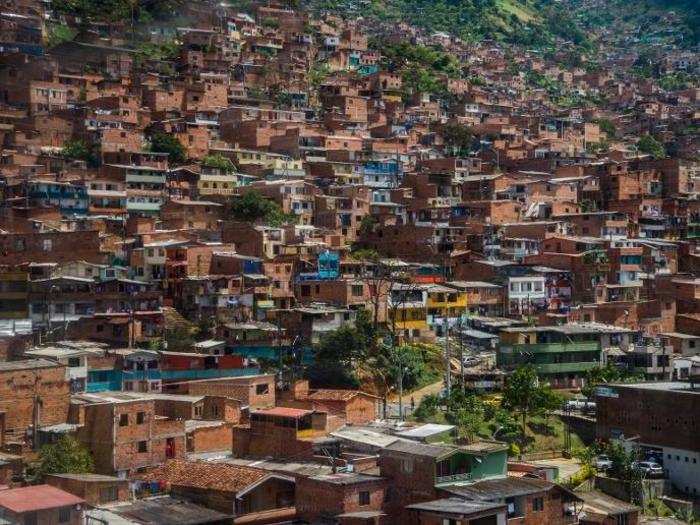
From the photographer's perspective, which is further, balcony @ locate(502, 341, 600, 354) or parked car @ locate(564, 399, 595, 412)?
balcony @ locate(502, 341, 600, 354)

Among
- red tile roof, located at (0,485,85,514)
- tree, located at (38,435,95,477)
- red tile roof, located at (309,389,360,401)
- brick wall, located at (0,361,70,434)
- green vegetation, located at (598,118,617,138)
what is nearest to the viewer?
red tile roof, located at (0,485,85,514)

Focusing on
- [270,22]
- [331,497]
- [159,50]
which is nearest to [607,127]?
[270,22]

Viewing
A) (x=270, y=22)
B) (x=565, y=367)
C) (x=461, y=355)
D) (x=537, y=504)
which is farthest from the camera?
(x=270, y=22)

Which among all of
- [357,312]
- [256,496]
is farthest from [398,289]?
[256,496]

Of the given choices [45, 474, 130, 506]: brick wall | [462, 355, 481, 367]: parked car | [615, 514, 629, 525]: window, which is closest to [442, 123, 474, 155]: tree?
[462, 355, 481, 367]: parked car

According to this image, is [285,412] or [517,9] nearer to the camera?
[285,412]

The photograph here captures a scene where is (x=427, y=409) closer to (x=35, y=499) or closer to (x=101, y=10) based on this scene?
(x=35, y=499)

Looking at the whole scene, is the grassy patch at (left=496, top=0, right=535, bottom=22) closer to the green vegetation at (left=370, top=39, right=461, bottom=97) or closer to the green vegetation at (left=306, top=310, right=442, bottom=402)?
the green vegetation at (left=370, top=39, right=461, bottom=97)
